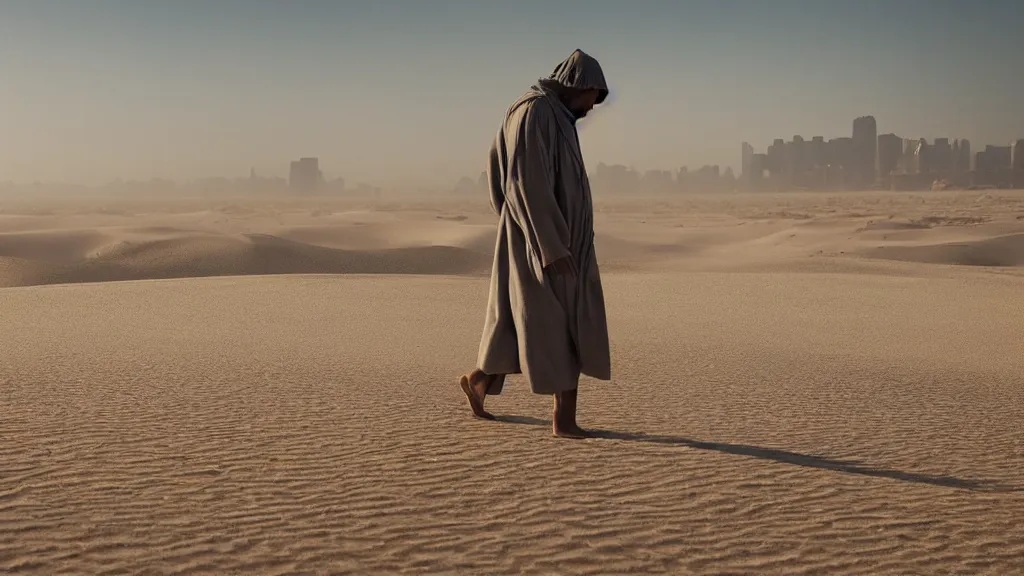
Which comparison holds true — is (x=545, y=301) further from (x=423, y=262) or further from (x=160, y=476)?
(x=423, y=262)

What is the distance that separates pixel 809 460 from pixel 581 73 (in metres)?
2.06

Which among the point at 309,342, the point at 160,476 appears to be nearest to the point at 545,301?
the point at 160,476

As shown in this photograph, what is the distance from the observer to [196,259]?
2252 cm

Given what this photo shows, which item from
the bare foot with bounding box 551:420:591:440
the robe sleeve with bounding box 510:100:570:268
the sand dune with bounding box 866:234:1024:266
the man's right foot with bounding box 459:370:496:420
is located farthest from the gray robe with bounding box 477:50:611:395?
the sand dune with bounding box 866:234:1024:266

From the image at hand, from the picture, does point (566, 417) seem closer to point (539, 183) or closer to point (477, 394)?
point (477, 394)

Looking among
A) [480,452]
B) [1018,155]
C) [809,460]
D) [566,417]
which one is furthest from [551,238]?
[1018,155]

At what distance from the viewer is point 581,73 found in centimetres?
445

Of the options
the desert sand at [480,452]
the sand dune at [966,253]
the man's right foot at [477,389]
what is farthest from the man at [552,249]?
the sand dune at [966,253]

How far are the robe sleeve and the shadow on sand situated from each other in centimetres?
98

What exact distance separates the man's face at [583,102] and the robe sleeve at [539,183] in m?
0.18

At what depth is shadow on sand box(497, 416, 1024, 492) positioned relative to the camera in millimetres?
3957

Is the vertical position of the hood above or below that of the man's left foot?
above

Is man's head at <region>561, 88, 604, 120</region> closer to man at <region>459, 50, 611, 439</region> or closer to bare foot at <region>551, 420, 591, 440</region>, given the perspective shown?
man at <region>459, 50, 611, 439</region>

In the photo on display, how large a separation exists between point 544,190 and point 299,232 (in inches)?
1251
